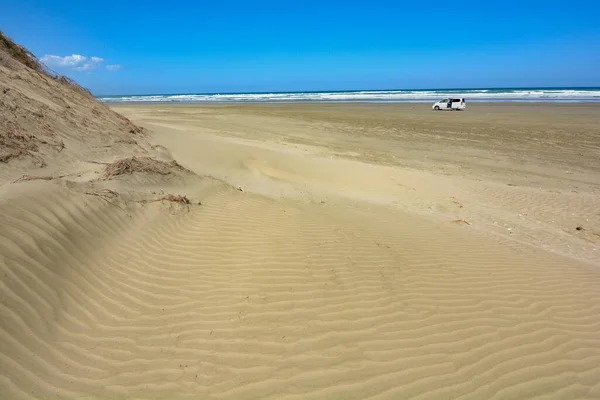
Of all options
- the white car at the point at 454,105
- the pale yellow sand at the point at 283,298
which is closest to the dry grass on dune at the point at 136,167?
→ the pale yellow sand at the point at 283,298

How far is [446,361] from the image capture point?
3.68 m

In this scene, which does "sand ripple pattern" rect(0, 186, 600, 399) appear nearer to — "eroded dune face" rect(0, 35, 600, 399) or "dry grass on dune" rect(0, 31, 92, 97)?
"eroded dune face" rect(0, 35, 600, 399)

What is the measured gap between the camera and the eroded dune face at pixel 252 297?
3312 millimetres

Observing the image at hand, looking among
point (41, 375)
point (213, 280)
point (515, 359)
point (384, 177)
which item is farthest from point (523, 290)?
point (384, 177)

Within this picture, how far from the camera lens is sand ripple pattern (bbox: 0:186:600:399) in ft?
10.7

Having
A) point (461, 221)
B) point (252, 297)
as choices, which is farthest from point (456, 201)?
point (252, 297)

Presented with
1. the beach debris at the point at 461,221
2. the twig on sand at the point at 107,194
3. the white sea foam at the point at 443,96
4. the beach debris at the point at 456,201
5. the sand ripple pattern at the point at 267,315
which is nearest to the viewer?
the sand ripple pattern at the point at 267,315

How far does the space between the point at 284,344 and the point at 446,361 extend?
5.26 ft

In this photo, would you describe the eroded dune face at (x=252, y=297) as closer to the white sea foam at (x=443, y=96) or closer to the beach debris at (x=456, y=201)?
the beach debris at (x=456, y=201)

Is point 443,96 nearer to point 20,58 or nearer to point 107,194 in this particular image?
point 20,58

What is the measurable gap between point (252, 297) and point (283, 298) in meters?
0.37

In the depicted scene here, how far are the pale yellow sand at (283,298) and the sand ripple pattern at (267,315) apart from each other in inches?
0.8

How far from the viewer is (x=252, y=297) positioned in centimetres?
446

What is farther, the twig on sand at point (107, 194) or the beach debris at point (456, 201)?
the beach debris at point (456, 201)
